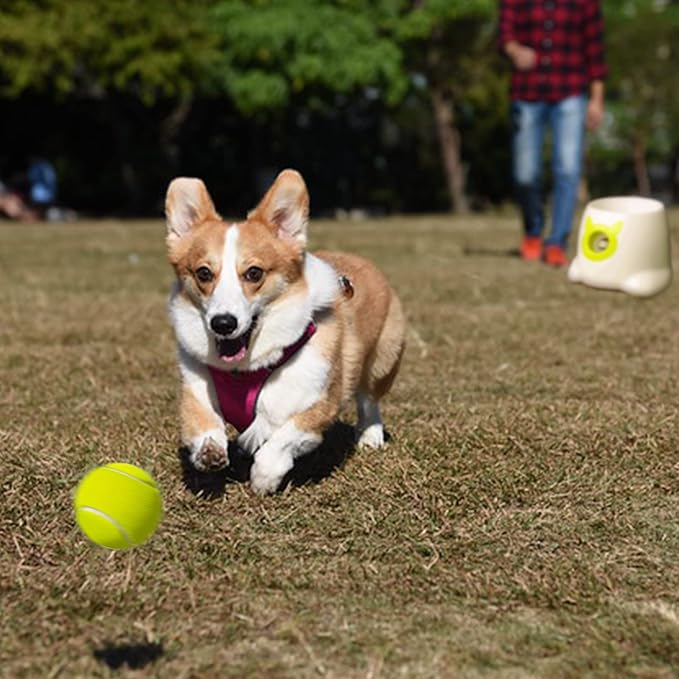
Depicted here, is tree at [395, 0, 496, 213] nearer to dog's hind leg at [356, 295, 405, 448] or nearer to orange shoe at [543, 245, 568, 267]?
orange shoe at [543, 245, 568, 267]

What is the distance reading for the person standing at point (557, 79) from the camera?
924 cm

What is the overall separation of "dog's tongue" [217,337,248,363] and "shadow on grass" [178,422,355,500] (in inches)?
17.0

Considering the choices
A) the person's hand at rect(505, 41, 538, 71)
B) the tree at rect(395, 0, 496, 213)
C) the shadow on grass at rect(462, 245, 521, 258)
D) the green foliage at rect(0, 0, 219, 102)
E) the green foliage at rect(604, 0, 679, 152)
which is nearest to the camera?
the person's hand at rect(505, 41, 538, 71)

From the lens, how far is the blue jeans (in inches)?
367

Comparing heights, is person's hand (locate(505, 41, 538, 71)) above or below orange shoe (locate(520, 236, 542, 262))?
above

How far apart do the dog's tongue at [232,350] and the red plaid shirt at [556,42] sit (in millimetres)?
6430

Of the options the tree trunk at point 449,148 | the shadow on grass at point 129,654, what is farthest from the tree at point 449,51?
the shadow on grass at point 129,654

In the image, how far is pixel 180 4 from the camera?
23.7 metres

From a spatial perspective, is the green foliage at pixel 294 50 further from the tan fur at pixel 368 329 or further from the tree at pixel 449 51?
the tan fur at pixel 368 329

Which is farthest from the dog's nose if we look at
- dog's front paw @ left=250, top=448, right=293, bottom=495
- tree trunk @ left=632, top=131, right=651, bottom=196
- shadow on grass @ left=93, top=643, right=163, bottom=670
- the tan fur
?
tree trunk @ left=632, top=131, right=651, bottom=196

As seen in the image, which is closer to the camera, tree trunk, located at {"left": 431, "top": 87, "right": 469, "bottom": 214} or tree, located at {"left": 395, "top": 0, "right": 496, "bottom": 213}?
tree, located at {"left": 395, "top": 0, "right": 496, "bottom": 213}

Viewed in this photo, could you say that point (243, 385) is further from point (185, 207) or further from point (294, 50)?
point (294, 50)

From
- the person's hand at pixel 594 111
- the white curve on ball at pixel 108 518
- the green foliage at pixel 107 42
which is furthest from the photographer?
the green foliage at pixel 107 42

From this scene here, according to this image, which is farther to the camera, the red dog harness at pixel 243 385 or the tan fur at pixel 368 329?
the tan fur at pixel 368 329
